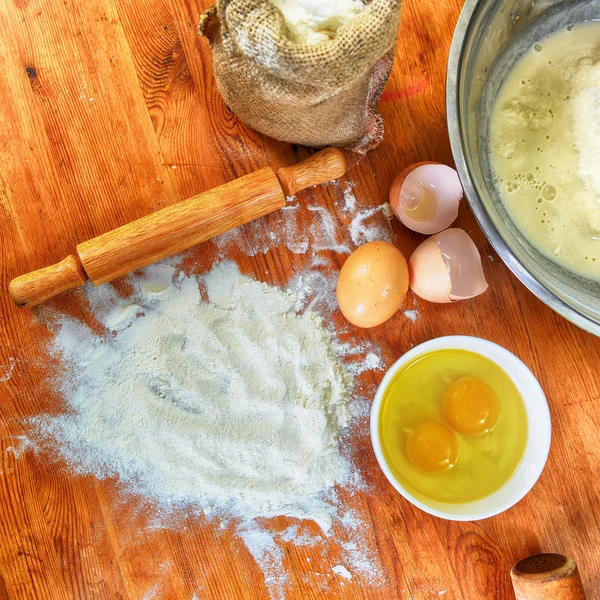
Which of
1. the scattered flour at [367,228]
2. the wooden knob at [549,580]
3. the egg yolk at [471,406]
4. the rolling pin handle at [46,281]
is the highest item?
the rolling pin handle at [46,281]

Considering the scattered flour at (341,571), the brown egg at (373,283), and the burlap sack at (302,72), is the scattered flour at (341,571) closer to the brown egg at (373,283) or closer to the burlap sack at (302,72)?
the brown egg at (373,283)

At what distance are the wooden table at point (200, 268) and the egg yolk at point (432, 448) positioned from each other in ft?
0.25

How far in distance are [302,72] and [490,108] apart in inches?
13.9

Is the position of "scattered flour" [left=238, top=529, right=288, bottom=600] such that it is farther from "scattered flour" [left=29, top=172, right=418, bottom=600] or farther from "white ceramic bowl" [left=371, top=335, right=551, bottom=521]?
"white ceramic bowl" [left=371, top=335, right=551, bottom=521]

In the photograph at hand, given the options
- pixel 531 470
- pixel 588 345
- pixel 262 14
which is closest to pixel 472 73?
pixel 262 14

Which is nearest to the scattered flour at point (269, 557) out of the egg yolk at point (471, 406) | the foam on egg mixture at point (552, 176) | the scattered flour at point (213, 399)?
the scattered flour at point (213, 399)

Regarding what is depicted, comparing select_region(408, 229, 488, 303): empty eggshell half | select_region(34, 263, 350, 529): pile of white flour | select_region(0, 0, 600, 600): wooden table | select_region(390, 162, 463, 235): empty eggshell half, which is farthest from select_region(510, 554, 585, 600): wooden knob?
select_region(390, 162, 463, 235): empty eggshell half

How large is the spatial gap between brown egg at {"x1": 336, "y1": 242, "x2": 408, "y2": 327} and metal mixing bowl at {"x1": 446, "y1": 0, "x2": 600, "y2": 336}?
6.1 inches

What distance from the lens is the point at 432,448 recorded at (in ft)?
2.69

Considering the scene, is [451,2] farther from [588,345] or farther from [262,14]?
[588,345]

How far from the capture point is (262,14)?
23.9 inches

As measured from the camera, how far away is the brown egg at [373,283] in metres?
0.78

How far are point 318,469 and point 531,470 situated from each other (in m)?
0.31

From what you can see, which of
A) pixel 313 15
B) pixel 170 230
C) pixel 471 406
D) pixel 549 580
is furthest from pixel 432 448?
pixel 313 15
